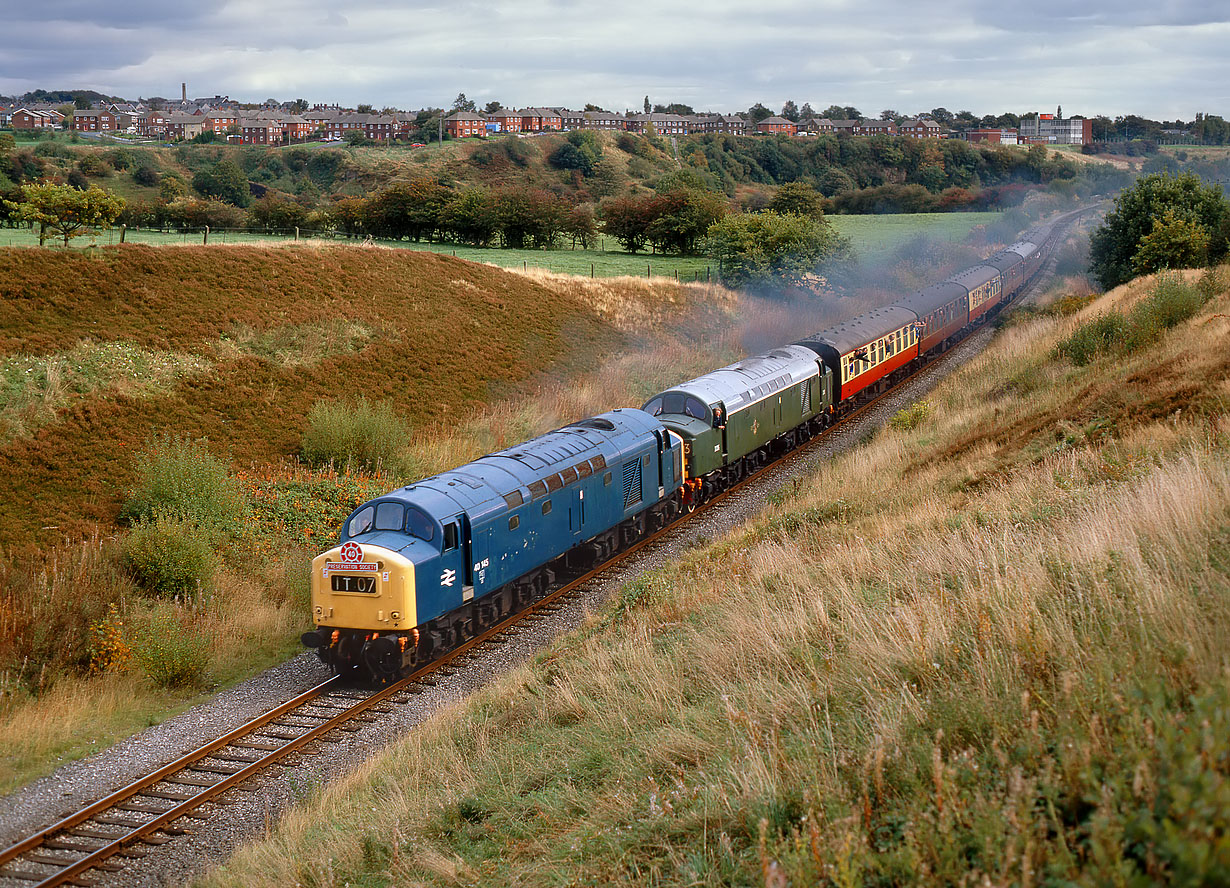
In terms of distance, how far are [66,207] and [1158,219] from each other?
46745 millimetres

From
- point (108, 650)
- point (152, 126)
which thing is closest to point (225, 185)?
point (108, 650)

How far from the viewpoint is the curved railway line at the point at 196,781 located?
10.2 m

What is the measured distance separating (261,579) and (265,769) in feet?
24.5

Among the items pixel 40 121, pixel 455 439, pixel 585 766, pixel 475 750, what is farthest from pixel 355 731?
pixel 40 121

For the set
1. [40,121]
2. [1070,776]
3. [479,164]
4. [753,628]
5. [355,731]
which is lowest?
[355,731]

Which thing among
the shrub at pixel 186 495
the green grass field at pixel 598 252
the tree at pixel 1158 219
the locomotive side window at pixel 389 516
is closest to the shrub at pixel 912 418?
→ the locomotive side window at pixel 389 516

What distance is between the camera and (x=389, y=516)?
15992 millimetres

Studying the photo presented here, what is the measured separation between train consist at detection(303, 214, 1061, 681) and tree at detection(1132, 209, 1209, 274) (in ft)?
66.2

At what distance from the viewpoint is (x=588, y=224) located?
74938mm

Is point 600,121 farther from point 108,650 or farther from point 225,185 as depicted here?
point 108,650

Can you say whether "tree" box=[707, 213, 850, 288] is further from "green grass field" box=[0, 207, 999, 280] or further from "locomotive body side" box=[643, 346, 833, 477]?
"locomotive body side" box=[643, 346, 833, 477]

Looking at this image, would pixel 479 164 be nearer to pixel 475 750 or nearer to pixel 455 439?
pixel 455 439

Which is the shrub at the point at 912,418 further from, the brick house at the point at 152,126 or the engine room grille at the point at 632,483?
the brick house at the point at 152,126

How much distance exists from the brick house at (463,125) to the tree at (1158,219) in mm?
128107
